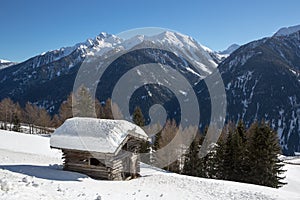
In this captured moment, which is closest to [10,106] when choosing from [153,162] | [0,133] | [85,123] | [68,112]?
[68,112]

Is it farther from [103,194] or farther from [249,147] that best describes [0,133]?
[249,147]

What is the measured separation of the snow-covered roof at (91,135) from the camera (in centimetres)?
2012

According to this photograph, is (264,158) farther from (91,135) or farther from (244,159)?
(91,135)

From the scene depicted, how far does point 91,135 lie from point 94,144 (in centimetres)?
85

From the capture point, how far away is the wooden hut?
20219 mm

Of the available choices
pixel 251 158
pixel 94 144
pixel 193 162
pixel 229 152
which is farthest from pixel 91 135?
pixel 193 162

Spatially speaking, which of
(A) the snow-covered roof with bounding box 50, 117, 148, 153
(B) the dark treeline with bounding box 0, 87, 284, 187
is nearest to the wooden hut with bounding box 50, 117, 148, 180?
(A) the snow-covered roof with bounding box 50, 117, 148, 153

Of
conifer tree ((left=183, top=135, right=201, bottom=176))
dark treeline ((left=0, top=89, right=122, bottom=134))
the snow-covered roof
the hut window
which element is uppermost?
dark treeline ((left=0, top=89, right=122, bottom=134))

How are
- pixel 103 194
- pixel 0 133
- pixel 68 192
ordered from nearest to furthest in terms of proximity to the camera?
pixel 68 192
pixel 103 194
pixel 0 133

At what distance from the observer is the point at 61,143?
68.7 ft

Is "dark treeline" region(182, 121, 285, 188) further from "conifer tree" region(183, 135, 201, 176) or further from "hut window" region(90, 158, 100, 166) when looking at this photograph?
"hut window" region(90, 158, 100, 166)

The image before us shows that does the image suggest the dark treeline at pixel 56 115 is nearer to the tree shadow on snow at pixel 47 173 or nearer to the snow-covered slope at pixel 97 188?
the snow-covered slope at pixel 97 188

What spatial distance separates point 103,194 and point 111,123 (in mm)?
7182

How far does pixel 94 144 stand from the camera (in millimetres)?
20156
